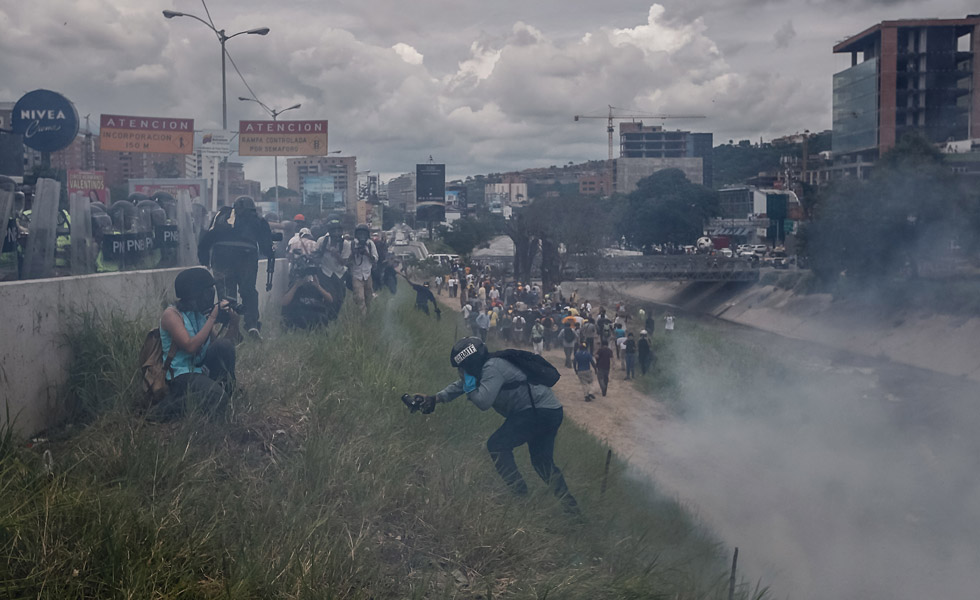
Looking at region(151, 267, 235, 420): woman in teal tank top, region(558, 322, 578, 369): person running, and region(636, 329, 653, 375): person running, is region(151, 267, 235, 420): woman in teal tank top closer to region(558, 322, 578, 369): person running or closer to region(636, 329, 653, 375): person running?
region(558, 322, 578, 369): person running

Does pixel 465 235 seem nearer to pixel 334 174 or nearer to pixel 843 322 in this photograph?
pixel 334 174

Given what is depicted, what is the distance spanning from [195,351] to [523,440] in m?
2.52

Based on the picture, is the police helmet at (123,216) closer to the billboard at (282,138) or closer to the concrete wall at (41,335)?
the concrete wall at (41,335)

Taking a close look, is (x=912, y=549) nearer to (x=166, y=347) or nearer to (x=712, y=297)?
(x=166, y=347)

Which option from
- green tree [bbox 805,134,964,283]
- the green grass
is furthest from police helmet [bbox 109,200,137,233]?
green tree [bbox 805,134,964,283]

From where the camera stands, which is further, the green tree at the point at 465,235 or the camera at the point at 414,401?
the green tree at the point at 465,235

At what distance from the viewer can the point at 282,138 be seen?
20.7 metres

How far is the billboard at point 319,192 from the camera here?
4818cm

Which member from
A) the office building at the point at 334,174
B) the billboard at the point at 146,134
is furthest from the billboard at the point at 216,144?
the office building at the point at 334,174

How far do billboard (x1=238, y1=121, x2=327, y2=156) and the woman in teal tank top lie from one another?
49.0ft

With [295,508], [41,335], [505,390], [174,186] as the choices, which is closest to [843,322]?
[174,186]

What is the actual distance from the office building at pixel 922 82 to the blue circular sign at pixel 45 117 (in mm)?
79491

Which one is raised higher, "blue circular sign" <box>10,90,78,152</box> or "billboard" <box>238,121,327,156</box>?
"billboard" <box>238,121,327,156</box>

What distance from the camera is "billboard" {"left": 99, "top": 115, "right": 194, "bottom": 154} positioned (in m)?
19.0
